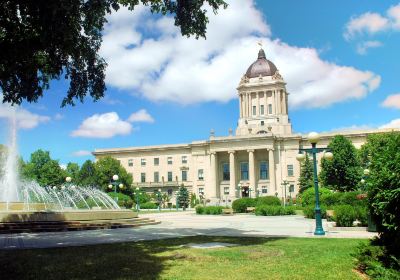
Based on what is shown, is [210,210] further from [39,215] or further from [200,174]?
[200,174]

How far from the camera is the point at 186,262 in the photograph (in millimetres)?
10078

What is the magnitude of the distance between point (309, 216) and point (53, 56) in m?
22.8

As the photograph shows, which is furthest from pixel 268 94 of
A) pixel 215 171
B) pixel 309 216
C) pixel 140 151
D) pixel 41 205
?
pixel 41 205

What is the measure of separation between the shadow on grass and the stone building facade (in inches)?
2470

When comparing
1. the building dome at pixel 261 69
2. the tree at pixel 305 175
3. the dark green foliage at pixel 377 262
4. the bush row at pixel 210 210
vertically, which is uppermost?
the building dome at pixel 261 69

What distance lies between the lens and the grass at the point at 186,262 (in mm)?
8516

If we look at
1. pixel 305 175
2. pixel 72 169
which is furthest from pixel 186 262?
pixel 72 169

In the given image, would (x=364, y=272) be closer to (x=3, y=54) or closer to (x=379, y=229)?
(x=379, y=229)

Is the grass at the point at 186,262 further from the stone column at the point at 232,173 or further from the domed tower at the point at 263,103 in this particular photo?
the domed tower at the point at 263,103

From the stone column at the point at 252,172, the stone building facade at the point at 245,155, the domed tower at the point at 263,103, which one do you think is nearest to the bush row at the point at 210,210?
the stone building facade at the point at 245,155

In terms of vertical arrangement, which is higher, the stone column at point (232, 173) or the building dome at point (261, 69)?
the building dome at point (261, 69)

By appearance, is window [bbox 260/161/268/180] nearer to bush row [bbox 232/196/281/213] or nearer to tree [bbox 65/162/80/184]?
bush row [bbox 232/196/281/213]

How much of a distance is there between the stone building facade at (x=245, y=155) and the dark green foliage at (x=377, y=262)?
65.7 meters

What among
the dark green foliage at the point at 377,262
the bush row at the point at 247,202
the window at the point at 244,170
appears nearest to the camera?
the dark green foliage at the point at 377,262
